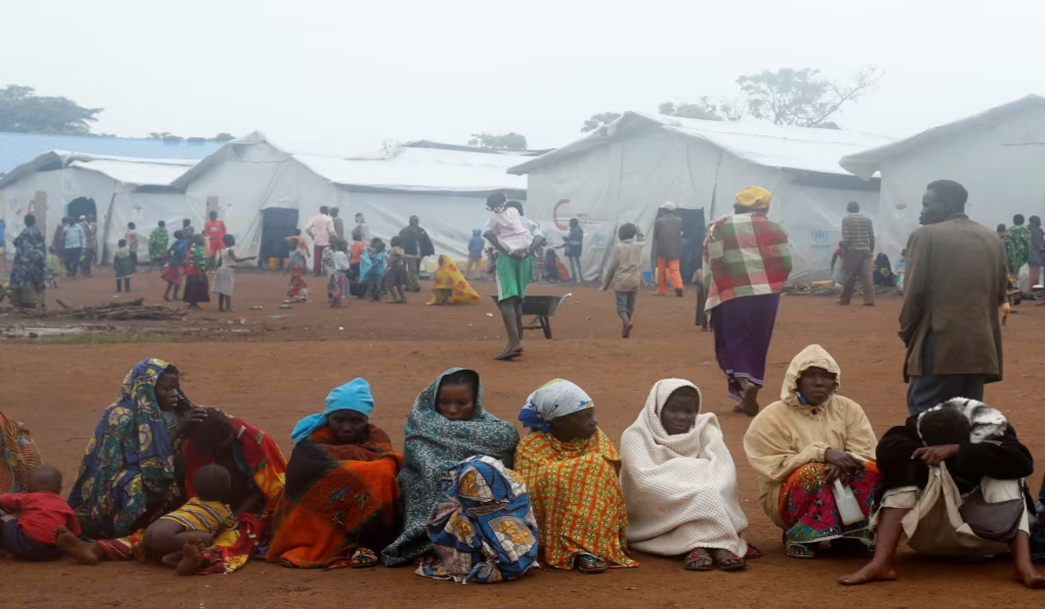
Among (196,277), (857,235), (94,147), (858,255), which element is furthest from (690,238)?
(94,147)

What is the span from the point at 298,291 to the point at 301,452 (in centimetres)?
1612

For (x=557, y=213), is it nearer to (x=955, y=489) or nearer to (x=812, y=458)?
(x=812, y=458)

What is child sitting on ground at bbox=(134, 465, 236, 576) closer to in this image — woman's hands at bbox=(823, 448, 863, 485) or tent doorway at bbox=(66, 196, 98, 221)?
woman's hands at bbox=(823, 448, 863, 485)

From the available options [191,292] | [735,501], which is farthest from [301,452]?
[191,292]

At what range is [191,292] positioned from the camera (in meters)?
18.6

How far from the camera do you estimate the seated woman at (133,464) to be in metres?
5.14

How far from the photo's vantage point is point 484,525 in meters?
4.56

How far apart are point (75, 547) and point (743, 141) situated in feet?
73.9

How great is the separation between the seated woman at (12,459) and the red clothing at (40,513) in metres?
0.29

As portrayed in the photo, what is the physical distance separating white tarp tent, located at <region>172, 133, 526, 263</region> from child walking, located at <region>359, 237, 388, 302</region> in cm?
980

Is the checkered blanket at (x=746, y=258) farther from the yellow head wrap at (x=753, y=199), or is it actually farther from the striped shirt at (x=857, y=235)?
the striped shirt at (x=857, y=235)

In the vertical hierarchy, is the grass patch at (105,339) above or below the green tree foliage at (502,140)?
below

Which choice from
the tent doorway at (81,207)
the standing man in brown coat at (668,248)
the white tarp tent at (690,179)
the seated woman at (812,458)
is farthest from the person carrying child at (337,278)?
the tent doorway at (81,207)

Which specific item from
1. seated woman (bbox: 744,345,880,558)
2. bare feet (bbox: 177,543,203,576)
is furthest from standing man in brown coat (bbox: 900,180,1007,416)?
bare feet (bbox: 177,543,203,576)
